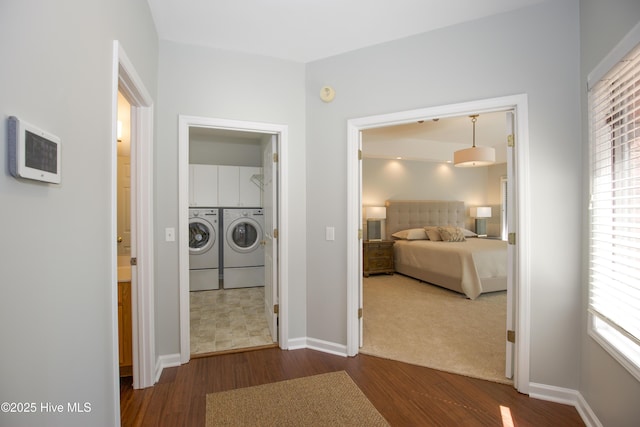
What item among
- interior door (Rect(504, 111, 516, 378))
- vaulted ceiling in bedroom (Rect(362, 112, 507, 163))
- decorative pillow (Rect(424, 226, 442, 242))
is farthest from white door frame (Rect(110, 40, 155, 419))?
decorative pillow (Rect(424, 226, 442, 242))

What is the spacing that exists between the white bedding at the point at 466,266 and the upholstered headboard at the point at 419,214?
3.89 ft

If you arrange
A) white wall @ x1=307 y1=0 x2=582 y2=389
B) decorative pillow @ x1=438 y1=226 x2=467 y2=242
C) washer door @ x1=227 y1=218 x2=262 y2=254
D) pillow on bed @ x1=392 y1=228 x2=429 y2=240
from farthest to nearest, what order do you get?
pillow on bed @ x1=392 y1=228 x2=429 y2=240, decorative pillow @ x1=438 y1=226 x2=467 y2=242, washer door @ x1=227 y1=218 x2=262 y2=254, white wall @ x1=307 y1=0 x2=582 y2=389

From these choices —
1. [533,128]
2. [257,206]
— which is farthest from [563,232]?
[257,206]

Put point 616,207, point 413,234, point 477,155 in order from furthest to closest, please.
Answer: point 413,234 < point 477,155 < point 616,207

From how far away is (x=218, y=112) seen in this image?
2.44m

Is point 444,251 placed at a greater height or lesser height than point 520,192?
lesser

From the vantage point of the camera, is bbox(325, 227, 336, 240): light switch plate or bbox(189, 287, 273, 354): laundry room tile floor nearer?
bbox(325, 227, 336, 240): light switch plate

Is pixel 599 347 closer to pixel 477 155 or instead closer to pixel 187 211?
pixel 187 211

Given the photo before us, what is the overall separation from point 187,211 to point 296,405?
5.22 ft

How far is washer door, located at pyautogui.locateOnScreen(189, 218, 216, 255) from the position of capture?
456cm

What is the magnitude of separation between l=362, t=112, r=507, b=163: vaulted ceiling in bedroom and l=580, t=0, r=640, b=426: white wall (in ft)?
10.1

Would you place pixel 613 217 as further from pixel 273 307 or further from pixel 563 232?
pixel 273 307

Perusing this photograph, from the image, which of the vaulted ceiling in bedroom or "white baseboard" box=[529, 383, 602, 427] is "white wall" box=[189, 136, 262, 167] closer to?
the vaulted ceiling in bedroom

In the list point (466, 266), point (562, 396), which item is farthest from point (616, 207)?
point (466, 266)
